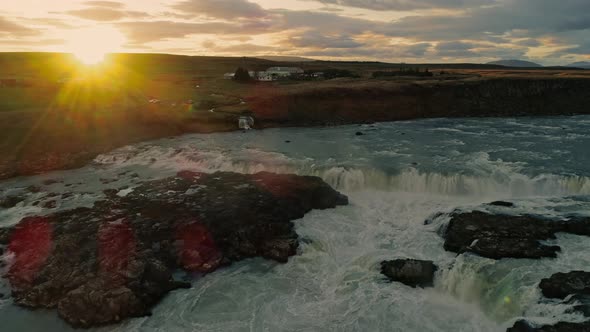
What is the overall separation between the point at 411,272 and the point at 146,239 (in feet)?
47.5

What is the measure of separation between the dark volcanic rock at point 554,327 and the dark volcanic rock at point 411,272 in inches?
182

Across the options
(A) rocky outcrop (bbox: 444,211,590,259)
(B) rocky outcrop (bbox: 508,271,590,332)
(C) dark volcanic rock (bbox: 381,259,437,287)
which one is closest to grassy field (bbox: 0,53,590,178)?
(C) dark volcanic rock (bbox: 381,259,437,287)

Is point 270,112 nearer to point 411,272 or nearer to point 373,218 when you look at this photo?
point 373,218

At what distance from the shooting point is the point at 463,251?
71.3ft

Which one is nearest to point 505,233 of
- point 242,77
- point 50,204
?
point 50,204

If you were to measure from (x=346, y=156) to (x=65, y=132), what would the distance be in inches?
1354

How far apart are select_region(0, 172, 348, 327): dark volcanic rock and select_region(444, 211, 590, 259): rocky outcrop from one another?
28.6ft

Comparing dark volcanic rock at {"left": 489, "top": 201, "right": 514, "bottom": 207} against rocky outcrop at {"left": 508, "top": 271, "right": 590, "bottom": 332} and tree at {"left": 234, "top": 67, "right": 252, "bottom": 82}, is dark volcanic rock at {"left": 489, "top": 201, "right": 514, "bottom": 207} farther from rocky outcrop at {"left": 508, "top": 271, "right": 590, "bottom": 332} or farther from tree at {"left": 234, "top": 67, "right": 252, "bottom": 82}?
tree at {"left": 234, "top": 67, "right": 252, "bottom": 82}

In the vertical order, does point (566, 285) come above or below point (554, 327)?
above

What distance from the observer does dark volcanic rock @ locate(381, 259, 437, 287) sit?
66.1 ft

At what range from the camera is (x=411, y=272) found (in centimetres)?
2039

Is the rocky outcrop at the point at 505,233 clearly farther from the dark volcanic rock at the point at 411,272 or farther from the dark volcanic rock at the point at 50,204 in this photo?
the dark volcanic rock at the point at 50,204

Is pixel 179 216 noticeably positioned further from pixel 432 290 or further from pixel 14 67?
pixel 14 67

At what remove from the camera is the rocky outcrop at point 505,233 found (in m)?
21.1
